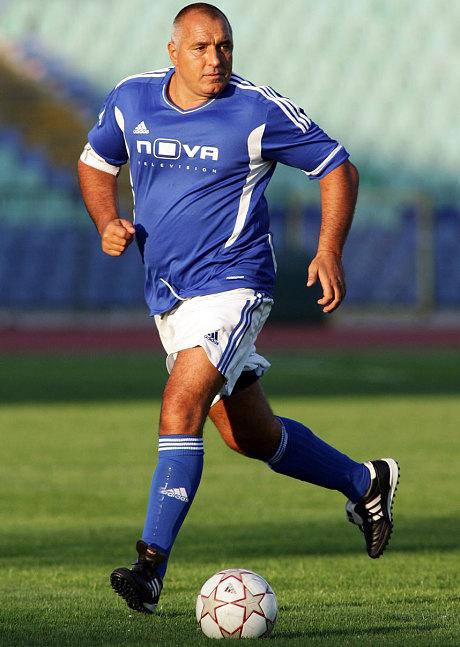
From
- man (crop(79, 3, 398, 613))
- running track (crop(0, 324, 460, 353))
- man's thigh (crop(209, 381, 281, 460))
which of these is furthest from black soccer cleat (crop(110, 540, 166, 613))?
running track (crop(0, 324, 460, 353))

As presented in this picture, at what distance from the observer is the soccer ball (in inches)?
162

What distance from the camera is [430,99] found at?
2994cm

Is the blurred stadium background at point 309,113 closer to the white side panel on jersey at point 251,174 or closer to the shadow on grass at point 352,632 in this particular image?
the white side panel on jersey at point 251,174

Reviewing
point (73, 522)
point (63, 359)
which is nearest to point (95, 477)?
point (73, 522)

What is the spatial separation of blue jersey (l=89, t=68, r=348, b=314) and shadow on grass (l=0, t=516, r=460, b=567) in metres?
1.51

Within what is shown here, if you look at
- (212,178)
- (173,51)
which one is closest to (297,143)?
(212,178)

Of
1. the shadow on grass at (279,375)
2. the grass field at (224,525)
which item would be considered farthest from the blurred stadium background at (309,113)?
the grass field at (224,525)

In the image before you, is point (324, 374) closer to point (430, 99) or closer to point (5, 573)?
point (5, 573)

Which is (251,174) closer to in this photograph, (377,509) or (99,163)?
(99,163)

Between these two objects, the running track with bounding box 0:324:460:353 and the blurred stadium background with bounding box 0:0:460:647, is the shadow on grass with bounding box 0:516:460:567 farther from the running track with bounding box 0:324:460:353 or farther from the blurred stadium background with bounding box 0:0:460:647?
the running track with bounding box 0:324:460:353

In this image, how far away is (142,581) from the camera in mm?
4254

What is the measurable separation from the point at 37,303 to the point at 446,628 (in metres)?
21.3

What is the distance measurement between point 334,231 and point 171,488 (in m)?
1.09

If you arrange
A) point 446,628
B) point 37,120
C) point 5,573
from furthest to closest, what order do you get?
point 37,120
point 5,573
point 446,628
